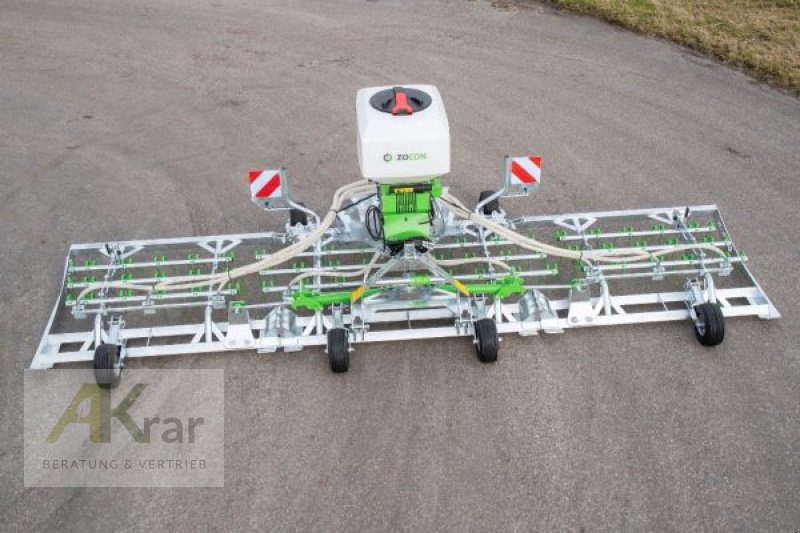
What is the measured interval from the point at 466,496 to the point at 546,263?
9.89 feet

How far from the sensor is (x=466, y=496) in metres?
5.20

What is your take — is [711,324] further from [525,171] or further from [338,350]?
[338,350]

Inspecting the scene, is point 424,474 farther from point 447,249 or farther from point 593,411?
point 447,249

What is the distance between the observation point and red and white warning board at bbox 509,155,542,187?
6.88 m

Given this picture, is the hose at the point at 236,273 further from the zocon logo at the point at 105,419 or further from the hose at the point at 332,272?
the zocon logo at the point at 105,419

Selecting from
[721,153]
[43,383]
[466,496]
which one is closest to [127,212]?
[43,383]

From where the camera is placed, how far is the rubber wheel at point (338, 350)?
19.8 ft

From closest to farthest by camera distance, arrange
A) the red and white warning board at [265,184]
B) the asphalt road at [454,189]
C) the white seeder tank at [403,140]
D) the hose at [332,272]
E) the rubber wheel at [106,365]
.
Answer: the asphalt road at [454,189] → the white seeder tank at [403,140] → the rubber wheel at [106,365] → the hose at [332,272] → the red and white warning board at [265,184]

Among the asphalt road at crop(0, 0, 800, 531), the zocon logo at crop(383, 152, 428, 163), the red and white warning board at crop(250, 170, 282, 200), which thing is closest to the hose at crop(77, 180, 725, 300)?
the red and white warning board at crop(250, 170, 282, 200)

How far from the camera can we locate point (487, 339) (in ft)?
20.0

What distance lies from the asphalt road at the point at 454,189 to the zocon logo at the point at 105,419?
338mm

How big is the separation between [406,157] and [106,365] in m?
3.09

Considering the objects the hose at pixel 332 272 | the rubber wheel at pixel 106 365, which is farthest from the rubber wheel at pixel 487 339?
the rubber wheel at pixel 106 365

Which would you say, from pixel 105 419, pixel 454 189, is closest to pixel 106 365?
pixel 105 419
